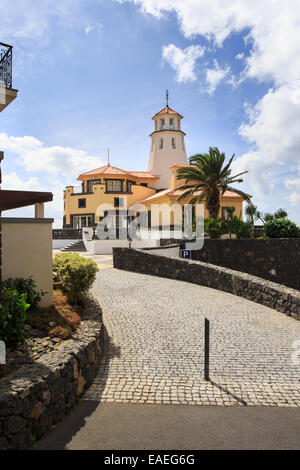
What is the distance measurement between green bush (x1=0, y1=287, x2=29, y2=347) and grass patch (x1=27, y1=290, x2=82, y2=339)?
84 cm

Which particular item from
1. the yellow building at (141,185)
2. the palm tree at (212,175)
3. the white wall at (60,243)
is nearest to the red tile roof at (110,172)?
the yellow building at (141,185)

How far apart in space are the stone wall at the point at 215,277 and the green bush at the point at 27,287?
866cm

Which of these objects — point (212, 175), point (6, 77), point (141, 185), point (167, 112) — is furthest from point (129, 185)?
point (6, 77)

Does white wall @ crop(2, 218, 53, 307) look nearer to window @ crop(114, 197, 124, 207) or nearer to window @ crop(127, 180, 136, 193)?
window @ crop(114, 197, 124, 207)

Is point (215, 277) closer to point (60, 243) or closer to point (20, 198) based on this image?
point (20, 198)

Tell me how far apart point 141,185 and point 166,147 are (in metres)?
7.07

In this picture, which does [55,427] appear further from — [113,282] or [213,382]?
[113,282]

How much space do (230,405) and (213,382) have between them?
0.83m

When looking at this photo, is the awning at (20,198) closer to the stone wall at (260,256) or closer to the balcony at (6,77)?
the balcony at (6,77)

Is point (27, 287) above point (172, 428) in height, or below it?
above

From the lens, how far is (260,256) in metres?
26.9

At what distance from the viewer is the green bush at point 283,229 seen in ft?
97.3

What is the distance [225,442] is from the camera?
456 cm
